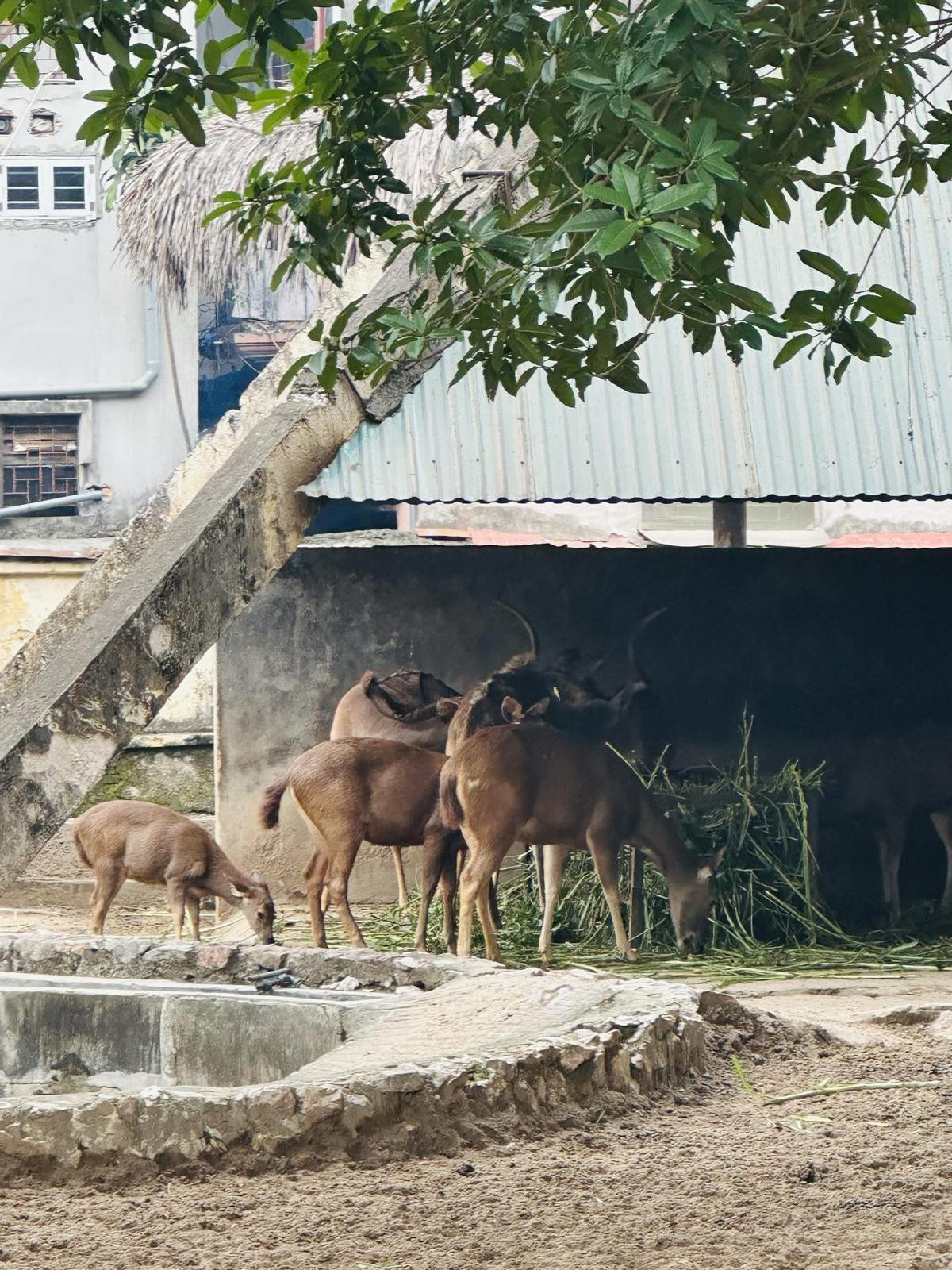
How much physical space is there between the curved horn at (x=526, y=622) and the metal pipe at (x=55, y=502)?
1255cm

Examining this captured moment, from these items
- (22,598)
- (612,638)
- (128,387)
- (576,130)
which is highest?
(128,387)

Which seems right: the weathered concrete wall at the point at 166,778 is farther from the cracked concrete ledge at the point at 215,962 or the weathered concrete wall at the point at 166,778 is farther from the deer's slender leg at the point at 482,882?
the cracked concrete ledge at the point at 215,962

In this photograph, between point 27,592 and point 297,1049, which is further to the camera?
point 27,592

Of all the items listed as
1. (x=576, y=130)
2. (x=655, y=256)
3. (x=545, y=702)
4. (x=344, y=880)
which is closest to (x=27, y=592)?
(x=344, y=880)

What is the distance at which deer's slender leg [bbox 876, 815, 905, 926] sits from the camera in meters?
10.3

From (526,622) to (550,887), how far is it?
1859 mm

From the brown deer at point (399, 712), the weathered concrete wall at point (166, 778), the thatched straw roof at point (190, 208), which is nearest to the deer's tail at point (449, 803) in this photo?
the brown deer at point (399, 712)

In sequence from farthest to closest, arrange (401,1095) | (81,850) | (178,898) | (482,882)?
1. (81,850)
2. (178,898)
3. (482,882)
4. (401,1095)

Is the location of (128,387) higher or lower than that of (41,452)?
higher

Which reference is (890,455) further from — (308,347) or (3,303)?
(3,303)

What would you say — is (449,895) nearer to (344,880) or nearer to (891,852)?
(344,880)

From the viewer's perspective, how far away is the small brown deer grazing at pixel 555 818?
8953 mm

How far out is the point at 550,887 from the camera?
9.46m

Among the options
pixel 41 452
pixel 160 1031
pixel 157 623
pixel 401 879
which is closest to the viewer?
pixel 160 1031
